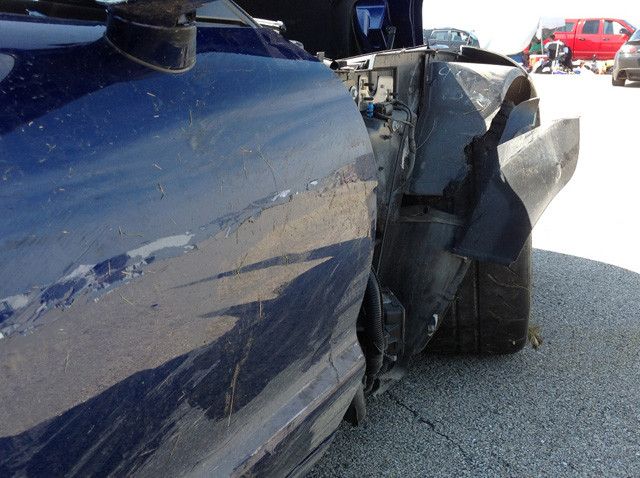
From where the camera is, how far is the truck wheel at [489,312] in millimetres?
2402

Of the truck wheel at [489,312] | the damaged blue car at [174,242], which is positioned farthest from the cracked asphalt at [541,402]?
the damaged blue car at [174,242]

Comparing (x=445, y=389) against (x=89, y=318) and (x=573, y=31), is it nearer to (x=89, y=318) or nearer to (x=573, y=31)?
(x=89, y=318)

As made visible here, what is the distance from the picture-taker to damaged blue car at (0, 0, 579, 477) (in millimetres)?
841

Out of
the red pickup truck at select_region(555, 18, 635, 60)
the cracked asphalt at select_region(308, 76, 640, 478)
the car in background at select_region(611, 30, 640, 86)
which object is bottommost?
the red pickup truck at select_region(555, 18, 635, 60)

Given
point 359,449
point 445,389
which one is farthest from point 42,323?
point 445,389

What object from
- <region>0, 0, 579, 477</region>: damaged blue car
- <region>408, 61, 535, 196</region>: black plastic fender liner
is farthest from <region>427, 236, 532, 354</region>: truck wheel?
<region>0, 0, 579, 477</region>: damaged blue car

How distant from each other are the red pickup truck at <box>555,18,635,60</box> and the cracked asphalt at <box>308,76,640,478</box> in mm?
22586

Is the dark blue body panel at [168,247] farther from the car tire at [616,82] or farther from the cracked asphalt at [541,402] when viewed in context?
the car tire at [616,82]

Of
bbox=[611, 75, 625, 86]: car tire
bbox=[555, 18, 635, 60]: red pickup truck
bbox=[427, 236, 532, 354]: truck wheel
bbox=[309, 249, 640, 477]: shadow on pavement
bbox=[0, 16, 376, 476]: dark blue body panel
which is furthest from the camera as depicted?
bbox=[555, 18, 635, 60]: red pickup truck

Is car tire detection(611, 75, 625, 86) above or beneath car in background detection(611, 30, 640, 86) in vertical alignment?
beneath

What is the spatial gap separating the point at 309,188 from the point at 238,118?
0.70 feet

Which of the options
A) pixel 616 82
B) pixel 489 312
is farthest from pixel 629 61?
pixel 489 312

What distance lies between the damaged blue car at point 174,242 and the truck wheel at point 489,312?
76 cm

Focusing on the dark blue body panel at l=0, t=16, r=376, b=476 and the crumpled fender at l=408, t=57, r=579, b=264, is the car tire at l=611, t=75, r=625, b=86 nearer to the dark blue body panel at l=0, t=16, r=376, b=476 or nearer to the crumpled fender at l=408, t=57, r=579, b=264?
the crumpled fender at l=408, t=57, r=579, b=264
